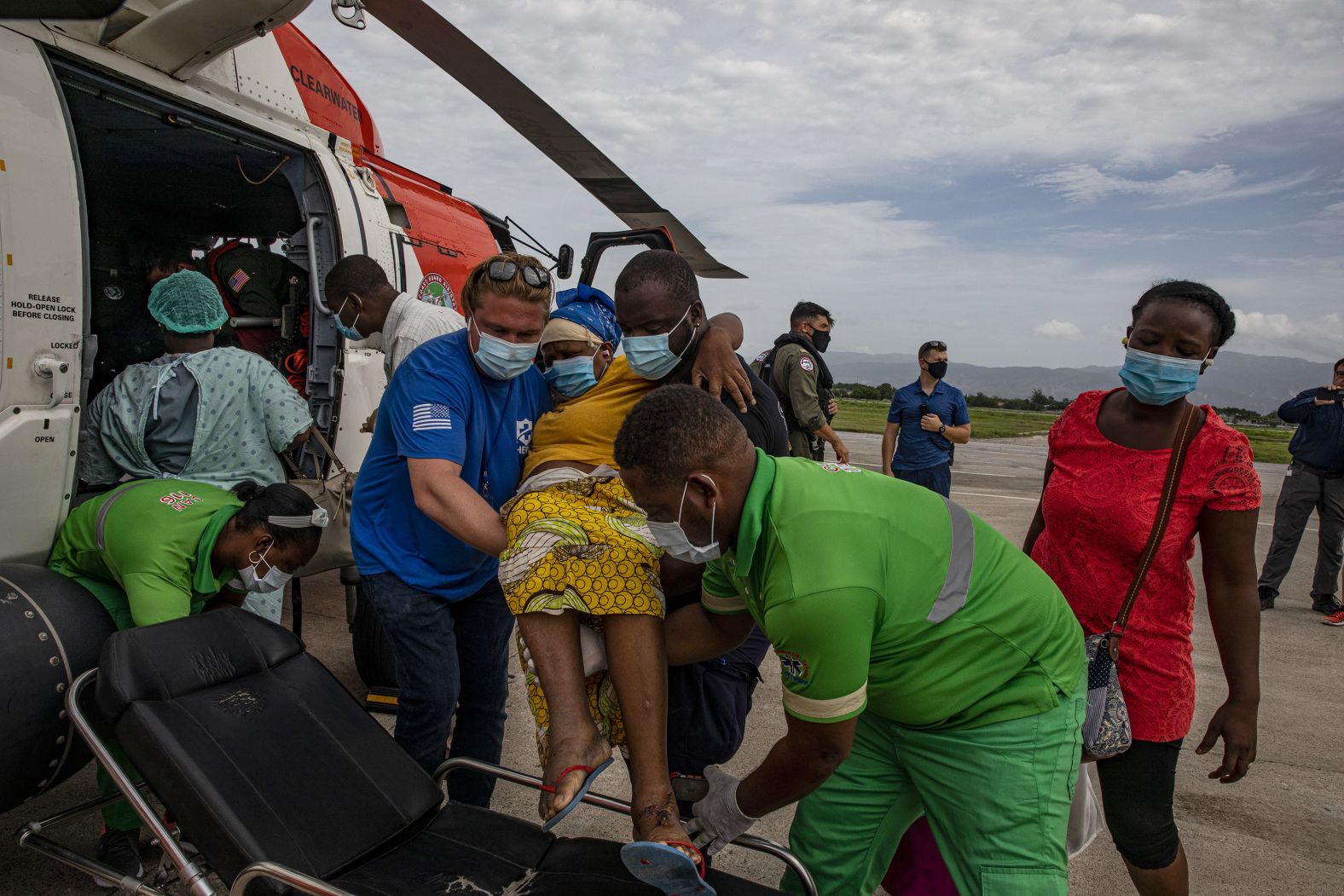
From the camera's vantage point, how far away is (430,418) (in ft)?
7.28

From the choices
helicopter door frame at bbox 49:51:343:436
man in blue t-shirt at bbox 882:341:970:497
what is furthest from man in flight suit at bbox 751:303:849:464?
helicopter door frame at bbox 49:51:343:436

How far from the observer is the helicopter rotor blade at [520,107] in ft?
14.4

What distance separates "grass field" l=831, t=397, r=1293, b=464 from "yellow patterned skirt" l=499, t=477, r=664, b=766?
723 inches

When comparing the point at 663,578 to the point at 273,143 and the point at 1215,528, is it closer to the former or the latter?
the point at 1215,528

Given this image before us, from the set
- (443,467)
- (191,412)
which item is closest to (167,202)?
(191,412)

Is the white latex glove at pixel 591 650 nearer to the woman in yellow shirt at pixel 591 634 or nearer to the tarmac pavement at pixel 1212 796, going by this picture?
the woman in yellow shirt at pixel 591 634

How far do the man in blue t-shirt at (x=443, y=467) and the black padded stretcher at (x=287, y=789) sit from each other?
23 cm

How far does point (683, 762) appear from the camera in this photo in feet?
7.07

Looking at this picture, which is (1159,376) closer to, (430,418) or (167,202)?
(430,418)

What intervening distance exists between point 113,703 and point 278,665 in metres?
0.49

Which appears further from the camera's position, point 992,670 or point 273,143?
point 273,143

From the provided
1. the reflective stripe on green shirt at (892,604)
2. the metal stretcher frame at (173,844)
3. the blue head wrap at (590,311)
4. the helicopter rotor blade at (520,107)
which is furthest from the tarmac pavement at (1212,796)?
the helicopter rotor blade at (520,107)

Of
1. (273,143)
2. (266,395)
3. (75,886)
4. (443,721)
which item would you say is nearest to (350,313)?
(266,395)

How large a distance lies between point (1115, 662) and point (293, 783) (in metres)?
2.07
